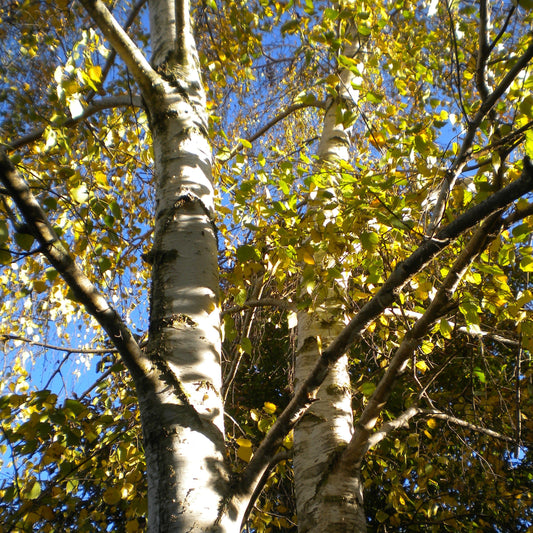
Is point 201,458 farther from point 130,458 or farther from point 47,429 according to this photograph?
point 130,458

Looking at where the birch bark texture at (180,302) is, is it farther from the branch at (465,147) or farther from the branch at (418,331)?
the branch at (465,147)

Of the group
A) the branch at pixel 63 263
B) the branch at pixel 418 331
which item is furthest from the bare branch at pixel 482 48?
the branch at pixel 63 263

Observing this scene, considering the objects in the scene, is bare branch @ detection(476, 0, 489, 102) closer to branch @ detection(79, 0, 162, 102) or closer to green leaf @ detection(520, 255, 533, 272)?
green leaf @ detection(520, 255, 533, 272)

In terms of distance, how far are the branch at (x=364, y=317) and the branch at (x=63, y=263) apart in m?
0.40

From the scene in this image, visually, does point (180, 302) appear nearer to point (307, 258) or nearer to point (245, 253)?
point (245, 253)

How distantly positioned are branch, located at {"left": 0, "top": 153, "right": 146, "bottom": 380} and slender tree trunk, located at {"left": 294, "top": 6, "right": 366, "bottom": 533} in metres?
0.89

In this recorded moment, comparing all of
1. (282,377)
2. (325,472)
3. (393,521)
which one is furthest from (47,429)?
(282,377)

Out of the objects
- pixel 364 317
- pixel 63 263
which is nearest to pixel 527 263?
pixel 364 317

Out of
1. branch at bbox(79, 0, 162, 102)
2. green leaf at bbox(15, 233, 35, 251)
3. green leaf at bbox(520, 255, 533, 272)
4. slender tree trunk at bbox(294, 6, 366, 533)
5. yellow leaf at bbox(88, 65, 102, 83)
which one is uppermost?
branch at bbox(79, 0, 162, 102)

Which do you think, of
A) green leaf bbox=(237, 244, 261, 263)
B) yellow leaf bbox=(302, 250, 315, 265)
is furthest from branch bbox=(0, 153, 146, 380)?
yellow leaf bbox=(302, 250, 315, 265)

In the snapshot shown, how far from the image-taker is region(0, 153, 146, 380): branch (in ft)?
3.45

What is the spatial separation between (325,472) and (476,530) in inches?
107

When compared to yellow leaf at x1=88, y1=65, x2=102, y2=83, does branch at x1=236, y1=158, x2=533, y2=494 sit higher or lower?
lower

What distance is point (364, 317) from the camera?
1.29m
